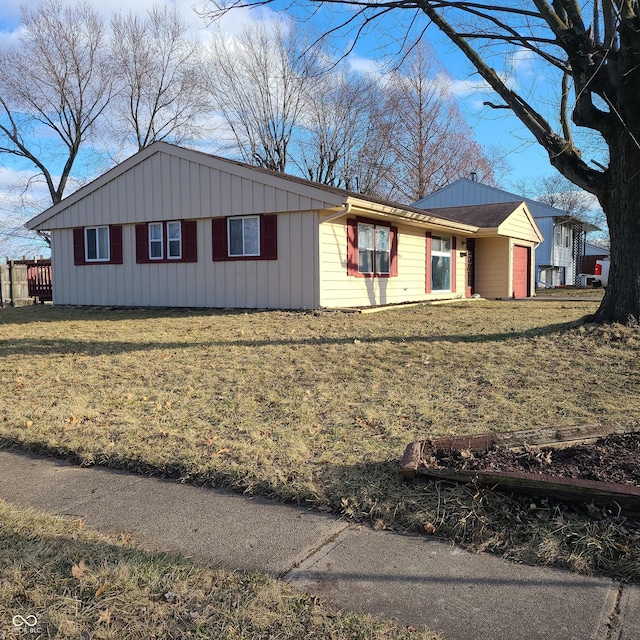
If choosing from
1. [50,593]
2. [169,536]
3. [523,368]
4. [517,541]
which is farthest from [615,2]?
[50,593]

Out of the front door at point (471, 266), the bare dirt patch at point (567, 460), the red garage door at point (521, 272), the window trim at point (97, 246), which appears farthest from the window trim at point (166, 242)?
the red garage door at point (521, 272)

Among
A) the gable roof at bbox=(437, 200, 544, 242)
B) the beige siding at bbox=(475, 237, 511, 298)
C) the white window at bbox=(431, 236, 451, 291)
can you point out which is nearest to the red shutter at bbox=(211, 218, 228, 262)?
the white window at bbox=(431, 236, 451, 291)

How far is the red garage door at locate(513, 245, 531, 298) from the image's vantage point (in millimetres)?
22250

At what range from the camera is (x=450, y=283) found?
1938 centimetres

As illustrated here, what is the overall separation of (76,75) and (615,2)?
95.2 ft

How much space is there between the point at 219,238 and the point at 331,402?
949cm

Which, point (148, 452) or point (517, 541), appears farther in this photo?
point (148, 452)

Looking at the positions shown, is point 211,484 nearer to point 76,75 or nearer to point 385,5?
point 385,5

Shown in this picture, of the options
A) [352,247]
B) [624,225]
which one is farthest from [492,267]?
[624,225]

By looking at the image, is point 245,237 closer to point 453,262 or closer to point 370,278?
point 370,278

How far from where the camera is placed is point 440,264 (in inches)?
738

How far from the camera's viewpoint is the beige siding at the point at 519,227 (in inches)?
793

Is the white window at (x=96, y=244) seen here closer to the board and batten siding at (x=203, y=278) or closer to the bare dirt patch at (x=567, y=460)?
the board and batten siding at (x=203, y=278)

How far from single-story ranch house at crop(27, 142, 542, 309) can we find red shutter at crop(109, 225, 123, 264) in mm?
37
